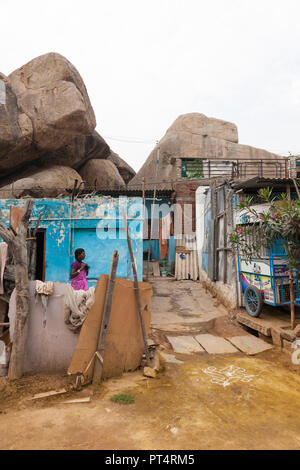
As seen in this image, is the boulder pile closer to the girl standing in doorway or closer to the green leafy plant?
the girl standing in doorway

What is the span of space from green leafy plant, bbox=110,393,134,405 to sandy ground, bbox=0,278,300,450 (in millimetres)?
70

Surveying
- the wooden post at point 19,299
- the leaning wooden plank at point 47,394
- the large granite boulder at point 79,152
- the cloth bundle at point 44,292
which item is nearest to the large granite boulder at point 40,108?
the large granite boulder at point 79,152

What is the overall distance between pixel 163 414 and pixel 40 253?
7948 mm

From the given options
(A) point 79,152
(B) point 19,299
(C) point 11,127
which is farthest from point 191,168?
(B) point 19,299

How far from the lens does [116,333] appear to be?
460 cm

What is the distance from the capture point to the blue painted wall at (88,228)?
935 centimetres

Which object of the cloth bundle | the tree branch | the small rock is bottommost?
the small rock

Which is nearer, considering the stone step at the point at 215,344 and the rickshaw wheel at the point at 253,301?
Answer: the stone step at the point at 215,344

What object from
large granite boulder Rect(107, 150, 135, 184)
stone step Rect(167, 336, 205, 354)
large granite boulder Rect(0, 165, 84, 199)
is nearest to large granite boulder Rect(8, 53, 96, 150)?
large granite boulder Rect(0, 165, 84, 199)

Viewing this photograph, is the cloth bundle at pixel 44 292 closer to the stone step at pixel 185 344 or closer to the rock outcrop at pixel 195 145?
the stone step at pixel 185 344

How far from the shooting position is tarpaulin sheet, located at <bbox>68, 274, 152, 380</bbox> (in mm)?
4251

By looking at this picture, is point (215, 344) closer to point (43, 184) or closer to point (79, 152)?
point (43, 184)

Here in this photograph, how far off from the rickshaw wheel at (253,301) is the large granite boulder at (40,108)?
11.7 m
